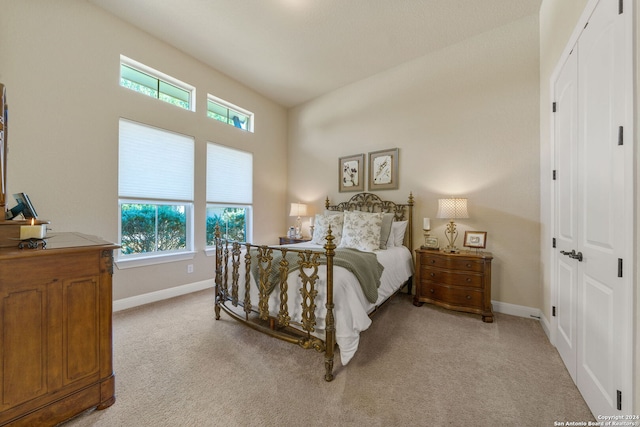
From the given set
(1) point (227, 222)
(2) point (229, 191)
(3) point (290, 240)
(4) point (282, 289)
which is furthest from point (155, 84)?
(4) point (282, 289)

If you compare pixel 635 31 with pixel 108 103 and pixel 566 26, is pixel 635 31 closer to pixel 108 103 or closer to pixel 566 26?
pixel 566 26

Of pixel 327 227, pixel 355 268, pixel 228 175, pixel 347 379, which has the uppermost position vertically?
pixel 228 175

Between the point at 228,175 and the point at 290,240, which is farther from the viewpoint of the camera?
the point at 290,240

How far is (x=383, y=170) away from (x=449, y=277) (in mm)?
1862

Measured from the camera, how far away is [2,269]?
3.77 feet

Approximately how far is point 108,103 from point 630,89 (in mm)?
4419

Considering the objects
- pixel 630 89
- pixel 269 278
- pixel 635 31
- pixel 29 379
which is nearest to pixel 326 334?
pixel 269 278

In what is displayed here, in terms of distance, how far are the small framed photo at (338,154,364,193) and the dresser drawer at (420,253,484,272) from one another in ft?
5.25

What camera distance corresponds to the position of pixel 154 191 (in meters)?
3.31

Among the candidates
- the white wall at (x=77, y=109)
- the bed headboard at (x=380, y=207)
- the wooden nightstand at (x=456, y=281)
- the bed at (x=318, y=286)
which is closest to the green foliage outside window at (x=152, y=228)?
the white wall at (x=77, y=109)

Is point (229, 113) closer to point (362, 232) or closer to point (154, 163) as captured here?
point (154, 163)

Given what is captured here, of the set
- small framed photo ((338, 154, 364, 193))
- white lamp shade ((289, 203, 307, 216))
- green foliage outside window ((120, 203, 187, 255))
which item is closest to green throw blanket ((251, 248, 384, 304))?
green foliage outside window ((120, 203, 187, 255))

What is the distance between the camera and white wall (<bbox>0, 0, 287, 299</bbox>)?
Result: 2.35 metres

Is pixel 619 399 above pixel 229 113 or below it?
below
